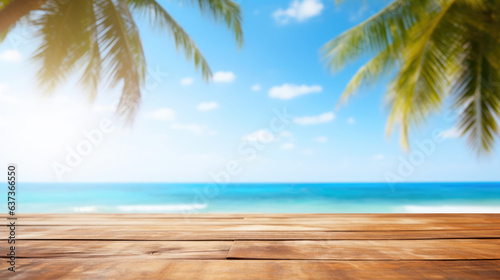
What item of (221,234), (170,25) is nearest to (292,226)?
(221,234)

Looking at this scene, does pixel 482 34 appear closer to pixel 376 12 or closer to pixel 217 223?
pixel 376 12

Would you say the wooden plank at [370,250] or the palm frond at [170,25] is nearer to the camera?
the wooden plank at [370,250]

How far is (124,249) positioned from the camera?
824mm

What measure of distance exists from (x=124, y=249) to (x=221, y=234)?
11.9 inches

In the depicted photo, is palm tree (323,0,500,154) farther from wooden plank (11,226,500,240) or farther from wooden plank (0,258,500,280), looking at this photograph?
wooden plank (0,258,500,280)

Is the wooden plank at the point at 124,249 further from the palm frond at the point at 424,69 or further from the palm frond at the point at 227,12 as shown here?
the palm frond at the point at 227,12

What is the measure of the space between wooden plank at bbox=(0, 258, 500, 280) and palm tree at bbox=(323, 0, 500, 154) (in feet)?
8.88

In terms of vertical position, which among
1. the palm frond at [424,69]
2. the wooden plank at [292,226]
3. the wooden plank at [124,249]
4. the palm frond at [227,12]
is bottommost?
the wooden plank at [292,226]

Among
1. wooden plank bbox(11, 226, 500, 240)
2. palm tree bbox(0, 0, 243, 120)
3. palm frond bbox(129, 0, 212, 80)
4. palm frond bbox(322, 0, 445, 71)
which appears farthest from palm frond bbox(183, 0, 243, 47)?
wooden plank bbox(11, 226, 500, 240)

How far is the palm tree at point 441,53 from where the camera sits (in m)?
3.00

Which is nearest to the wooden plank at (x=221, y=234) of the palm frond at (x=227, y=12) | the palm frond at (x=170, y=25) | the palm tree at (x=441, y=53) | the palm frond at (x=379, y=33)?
the palm tree at (x=441, y=53)

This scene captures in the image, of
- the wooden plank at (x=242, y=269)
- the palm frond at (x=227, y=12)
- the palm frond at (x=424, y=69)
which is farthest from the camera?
the palm frond at (x=227, y=12)

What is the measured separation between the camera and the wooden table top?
2.10ft

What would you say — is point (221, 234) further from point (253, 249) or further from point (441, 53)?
point (441, 53)
